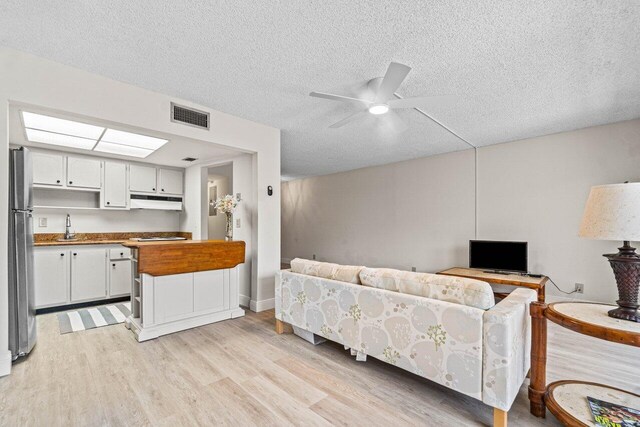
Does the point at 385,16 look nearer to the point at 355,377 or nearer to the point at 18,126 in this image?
the point at 355,377

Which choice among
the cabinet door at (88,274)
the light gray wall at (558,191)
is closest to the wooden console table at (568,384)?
the light gray wall at (558,191)

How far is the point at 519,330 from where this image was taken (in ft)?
5.87

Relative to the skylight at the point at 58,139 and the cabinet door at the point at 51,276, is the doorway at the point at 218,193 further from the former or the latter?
the cabinet door at the point at 51,276

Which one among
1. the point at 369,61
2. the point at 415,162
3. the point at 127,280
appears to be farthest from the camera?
the point at 415,162

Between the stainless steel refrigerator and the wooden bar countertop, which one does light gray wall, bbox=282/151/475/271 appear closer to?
the wooden bar countertop

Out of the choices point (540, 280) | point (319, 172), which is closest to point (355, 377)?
point (540, 280)

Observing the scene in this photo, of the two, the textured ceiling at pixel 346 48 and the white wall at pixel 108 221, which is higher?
the textured ceiling at pixel 346 48

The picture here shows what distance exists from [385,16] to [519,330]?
2.17 metres

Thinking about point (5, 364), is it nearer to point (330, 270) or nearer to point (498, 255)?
point (330, 270)

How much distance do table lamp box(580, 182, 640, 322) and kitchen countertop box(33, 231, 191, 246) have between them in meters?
5.20

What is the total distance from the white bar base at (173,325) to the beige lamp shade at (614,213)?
346cm

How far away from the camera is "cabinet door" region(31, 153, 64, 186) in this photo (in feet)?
12.6

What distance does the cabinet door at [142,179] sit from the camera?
4672 millimetres

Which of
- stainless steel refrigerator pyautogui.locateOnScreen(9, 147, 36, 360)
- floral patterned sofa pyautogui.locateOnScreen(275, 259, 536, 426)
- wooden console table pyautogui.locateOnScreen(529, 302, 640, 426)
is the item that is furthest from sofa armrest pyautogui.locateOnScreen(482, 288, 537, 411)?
stainless steel refrigerator pyautogui.locateOnScreen(9, 147, 36, 360)
